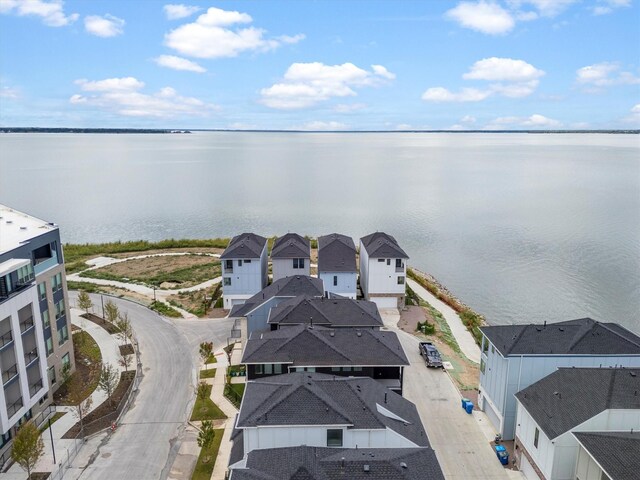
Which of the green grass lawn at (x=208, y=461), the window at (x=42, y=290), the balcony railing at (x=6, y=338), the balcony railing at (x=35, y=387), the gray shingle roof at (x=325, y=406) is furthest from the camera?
the window at (x=42, y=290)

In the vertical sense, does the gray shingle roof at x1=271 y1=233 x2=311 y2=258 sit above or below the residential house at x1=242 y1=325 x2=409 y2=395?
above

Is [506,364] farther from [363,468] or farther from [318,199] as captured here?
[318,199]

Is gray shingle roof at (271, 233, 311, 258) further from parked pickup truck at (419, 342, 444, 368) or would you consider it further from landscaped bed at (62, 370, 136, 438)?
landscaped bed at (62, 370, 136, 438)

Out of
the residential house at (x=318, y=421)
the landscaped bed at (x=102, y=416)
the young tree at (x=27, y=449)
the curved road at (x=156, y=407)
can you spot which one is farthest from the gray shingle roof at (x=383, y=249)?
the young tree at (x=27, y=449)

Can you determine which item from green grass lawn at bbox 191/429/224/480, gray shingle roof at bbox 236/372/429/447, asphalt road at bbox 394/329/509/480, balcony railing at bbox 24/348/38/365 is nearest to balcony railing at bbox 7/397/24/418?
balcony railing at bbox 24/348/38/365

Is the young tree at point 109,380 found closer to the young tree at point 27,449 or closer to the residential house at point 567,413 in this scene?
the young tree at point 27,449

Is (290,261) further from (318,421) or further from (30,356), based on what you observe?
(318,421)

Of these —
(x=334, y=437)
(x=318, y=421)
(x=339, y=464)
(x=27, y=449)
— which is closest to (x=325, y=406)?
(x=318, y=421)

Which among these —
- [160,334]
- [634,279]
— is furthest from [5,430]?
[634,279]
